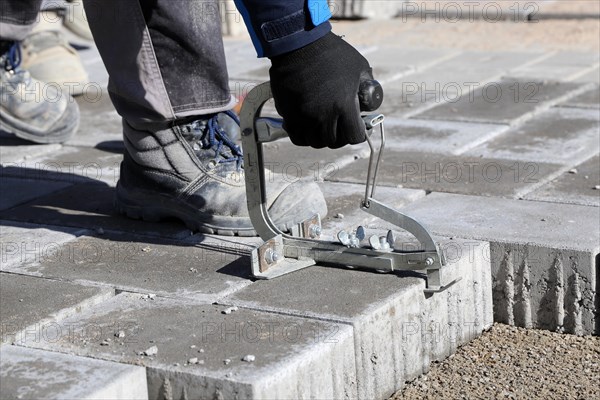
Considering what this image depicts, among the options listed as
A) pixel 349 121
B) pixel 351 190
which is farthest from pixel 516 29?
pixel 349 121

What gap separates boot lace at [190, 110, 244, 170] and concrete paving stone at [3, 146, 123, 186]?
60 cm

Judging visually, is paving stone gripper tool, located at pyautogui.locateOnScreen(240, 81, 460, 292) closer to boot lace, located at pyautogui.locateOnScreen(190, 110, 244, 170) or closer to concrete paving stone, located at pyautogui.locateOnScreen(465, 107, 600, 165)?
boot lace, located at pyautogui.locateOnScreen(190, 110, 244, 170)

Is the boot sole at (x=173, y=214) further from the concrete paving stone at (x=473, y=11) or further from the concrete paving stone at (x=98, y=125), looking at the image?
the concrete paving stone at (x=473, y=11)

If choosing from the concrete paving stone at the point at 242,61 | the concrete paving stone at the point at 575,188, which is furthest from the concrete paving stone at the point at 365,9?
the concrete paving stone at the point at 575,188

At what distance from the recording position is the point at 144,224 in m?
3.20

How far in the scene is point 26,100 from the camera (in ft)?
13.9

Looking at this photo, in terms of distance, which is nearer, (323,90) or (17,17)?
(323,90)

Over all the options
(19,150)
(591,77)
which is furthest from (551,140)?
(19,150)

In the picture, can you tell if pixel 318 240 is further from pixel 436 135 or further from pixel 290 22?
pixel 436 135

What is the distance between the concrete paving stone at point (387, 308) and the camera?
2438 mm

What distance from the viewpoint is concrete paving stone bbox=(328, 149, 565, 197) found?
3443 millimetres

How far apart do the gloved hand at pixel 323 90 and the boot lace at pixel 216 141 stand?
0.71 meters

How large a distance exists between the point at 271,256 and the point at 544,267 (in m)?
0.72

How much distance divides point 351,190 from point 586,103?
1574mm
